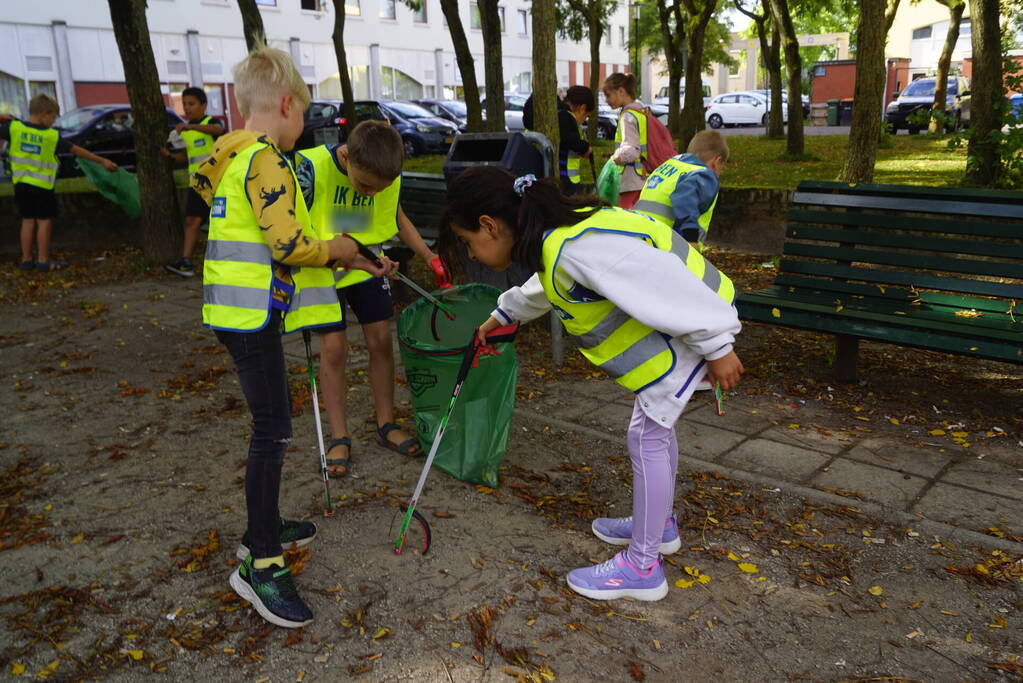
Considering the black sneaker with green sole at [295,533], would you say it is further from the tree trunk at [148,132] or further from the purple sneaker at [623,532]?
the tree trunk at [148,132]

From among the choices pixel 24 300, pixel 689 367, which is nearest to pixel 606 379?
pixel 689 367

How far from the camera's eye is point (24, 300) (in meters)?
7.70

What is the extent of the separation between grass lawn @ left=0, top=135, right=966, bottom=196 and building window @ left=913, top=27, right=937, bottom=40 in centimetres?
4131

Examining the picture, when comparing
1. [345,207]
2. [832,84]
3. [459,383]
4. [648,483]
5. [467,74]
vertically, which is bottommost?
[648,483]

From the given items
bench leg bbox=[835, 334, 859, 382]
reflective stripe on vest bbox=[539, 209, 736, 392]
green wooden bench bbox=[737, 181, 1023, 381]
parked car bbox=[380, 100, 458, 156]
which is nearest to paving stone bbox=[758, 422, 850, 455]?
green wooden bench bbox=[737, 181, 1023, 381]

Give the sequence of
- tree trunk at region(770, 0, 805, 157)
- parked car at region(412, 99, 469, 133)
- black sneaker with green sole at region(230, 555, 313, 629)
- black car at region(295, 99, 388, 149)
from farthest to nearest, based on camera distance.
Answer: parked car at region(412, 99, 469, 133) → black car at region(295, 99, 388, 149) → tree trunk at region(770, 0, 805, 157) → black sneaker with green sole at region(230, 555, 313, 629)

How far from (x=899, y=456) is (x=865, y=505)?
1.95ft

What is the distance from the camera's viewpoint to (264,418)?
2.79m

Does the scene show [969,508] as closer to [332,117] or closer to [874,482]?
[874,482]

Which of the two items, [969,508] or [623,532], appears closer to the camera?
[623,532]

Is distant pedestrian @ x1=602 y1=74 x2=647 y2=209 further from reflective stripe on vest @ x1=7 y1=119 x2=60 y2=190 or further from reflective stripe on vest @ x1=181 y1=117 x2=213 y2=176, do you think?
reflective stripe on vest @ x1=7 y1=119 x2=60 y2=190

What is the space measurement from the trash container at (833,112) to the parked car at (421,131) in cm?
1668

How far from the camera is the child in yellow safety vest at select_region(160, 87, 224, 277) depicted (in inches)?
327

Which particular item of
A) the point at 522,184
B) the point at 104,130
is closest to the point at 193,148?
the point at 522,184
